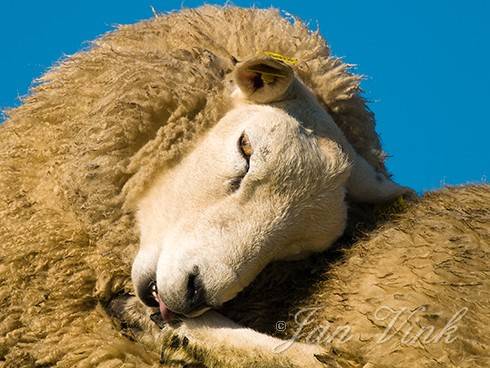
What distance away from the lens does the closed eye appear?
4.14 meters

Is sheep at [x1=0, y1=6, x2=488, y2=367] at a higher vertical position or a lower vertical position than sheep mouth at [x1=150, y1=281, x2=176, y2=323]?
higher

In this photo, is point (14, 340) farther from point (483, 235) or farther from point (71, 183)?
point (483, 235)

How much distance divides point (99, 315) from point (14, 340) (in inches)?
16.9

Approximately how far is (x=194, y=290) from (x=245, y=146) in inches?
30.1

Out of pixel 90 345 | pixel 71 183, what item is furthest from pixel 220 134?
pixel 90 345

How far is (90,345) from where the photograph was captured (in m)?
4.13

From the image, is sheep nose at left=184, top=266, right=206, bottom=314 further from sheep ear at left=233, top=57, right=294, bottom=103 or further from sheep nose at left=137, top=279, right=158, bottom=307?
sheep ear at left=233, top=57, right=294, bottom=103

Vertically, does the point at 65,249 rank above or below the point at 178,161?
below

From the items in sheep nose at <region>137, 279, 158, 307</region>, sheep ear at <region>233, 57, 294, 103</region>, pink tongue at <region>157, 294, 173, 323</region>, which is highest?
sheep ear at <region>233, 57, 294, 103</region>

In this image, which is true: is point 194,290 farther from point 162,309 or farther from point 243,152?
point 243,152

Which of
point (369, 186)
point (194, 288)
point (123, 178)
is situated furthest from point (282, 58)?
point (194, 288)

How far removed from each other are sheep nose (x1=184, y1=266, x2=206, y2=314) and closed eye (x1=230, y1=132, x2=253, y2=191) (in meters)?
0.48

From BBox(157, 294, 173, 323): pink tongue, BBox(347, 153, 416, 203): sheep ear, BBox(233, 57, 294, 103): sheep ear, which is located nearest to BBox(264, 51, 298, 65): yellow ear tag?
BBox(233, 57, 294, 103): sheep ear

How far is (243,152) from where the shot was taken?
4.21 meters
